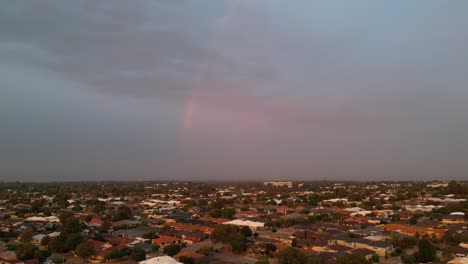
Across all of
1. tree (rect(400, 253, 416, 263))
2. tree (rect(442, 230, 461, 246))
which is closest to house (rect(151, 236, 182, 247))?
tree (rect(400, 253, 416, 263))

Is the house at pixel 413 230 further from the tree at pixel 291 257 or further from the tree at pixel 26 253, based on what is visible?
the tree at pixel 26 253

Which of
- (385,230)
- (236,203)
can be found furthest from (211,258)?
(236,203)

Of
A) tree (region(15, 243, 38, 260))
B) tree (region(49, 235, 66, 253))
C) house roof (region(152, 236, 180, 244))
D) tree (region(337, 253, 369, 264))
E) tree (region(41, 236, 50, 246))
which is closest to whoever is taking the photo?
tree (region(337, 253, 369, 264))

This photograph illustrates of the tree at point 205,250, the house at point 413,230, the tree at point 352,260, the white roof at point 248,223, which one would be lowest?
the tree at point 205,250

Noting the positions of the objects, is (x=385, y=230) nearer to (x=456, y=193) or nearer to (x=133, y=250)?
(x=133, y=250)

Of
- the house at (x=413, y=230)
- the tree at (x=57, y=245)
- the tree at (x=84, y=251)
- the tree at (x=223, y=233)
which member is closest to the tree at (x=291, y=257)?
the tree at (x=223, y=233)

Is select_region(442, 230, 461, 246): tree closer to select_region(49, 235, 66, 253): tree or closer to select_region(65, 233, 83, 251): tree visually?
select_region(65, 233, 83, 251): tree

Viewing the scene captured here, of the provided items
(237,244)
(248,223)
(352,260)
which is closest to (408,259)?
(352,260)

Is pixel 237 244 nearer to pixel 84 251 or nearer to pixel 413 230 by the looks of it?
pixel 84 251
